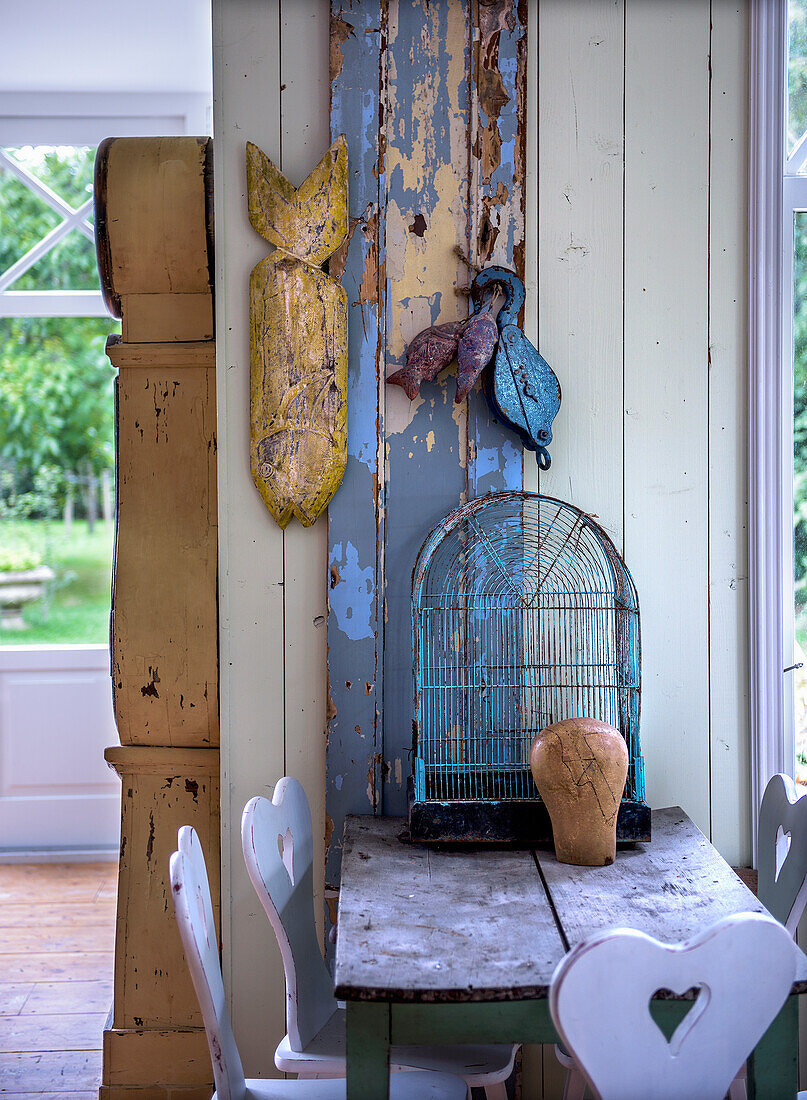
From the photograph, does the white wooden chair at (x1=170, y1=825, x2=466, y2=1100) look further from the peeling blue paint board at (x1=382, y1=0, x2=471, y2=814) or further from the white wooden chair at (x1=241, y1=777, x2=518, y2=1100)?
the peeling blue paint board at (x1=382, y1=0, x2=471, y2=814)

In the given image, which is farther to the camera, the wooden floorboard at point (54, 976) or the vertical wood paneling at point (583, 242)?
the wooden floorboard at point (54, 976)

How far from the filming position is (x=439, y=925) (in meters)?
1.42

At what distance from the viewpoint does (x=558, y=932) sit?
139cm

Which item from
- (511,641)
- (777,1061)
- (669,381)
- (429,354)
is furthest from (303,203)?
(777,1061)

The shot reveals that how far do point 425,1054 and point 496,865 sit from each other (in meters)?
0.35

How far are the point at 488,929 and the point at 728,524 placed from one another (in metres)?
1.08

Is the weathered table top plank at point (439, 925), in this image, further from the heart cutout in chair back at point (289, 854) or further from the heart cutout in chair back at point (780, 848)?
the heart cutout in chair back at point (780, 848)

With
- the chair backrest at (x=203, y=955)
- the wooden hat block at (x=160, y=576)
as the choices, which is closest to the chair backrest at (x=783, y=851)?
the chair backrest at (x=203, y=955)

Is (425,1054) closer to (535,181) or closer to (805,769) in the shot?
(805,769)

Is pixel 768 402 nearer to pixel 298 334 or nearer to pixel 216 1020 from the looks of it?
pixel 298 334

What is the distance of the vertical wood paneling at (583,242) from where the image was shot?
197 centimetres

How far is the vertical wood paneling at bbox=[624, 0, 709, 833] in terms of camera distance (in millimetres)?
1975

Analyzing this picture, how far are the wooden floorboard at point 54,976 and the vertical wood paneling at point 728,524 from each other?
67.7 inches

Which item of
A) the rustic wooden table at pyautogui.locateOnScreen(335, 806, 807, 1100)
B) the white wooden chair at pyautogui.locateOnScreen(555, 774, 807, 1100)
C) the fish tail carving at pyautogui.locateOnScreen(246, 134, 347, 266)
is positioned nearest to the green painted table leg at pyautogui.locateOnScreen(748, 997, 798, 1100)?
the rustic wooden table at pyautogui.locateOnScreen(335, 806, 807, 1100)
